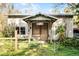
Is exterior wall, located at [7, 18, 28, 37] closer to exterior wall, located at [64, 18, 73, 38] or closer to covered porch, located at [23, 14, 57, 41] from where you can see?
covered porch, located at [23, 14, 57, 41]

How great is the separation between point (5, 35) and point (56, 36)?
0.55 meters

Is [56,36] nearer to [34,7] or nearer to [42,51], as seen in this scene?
[42,51]

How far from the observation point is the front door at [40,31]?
7.92ft

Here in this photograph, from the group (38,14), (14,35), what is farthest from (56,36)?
(14,35)

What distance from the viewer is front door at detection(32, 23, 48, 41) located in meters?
2.41

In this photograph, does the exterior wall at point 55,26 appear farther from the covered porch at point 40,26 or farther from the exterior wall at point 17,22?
the exterior wall at point 17,22

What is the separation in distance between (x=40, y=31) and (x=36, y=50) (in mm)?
210

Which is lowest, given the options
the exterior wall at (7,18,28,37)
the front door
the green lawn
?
the green lawn

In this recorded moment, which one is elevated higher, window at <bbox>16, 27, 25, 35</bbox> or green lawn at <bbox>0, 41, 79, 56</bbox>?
window at <bbox>16, 27, 25, 35</bbox>

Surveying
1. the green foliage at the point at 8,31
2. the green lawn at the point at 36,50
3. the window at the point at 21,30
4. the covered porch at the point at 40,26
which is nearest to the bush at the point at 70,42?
the green lawn at the point at 36,50

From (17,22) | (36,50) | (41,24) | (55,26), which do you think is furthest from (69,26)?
(17,22)

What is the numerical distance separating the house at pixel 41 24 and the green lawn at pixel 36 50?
87 mm

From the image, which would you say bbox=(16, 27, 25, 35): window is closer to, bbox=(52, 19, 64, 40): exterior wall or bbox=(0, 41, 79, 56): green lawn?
bbox=(0, 41, 79, 56): green lawn

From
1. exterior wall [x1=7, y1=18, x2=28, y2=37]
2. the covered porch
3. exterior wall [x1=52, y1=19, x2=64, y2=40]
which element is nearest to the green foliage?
exterior wall [x1=7, y1=18, x2=28, y2=37]
